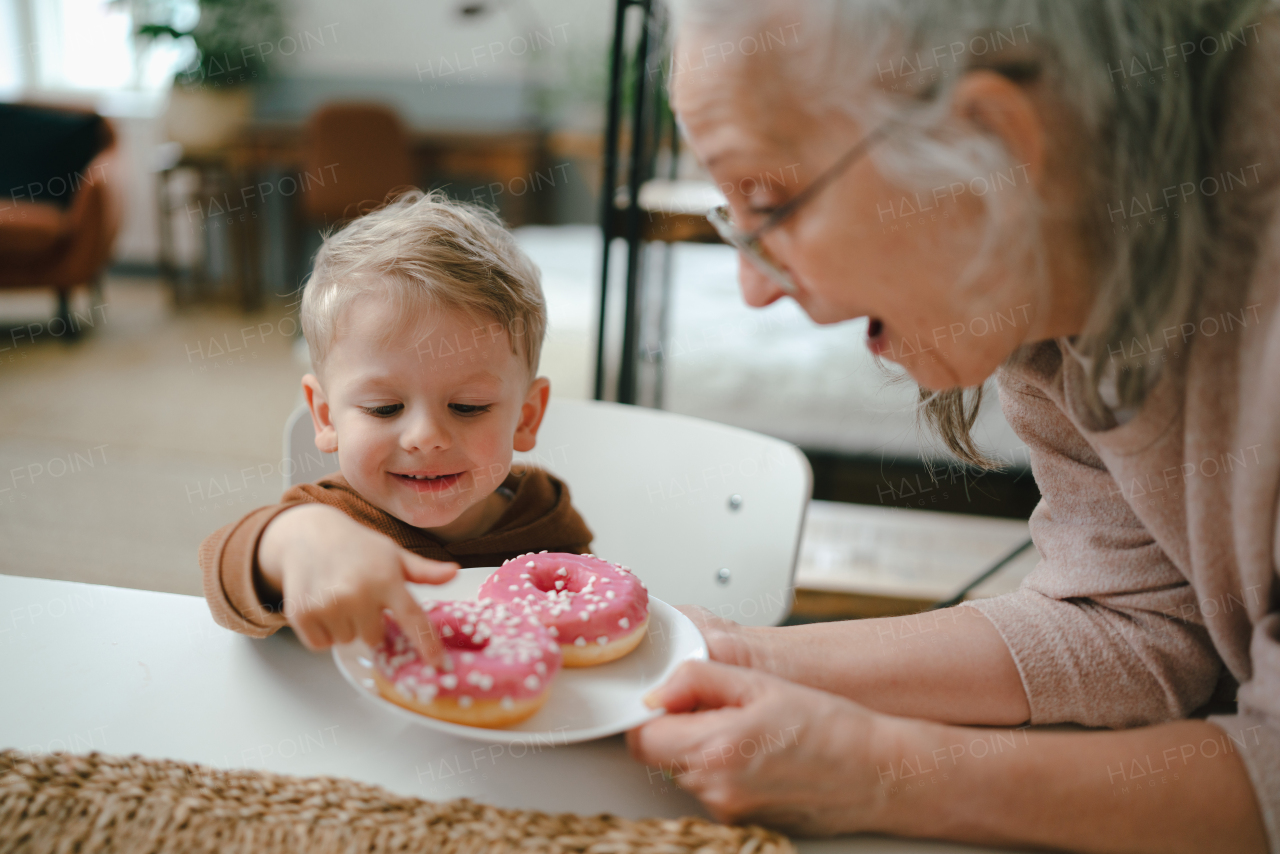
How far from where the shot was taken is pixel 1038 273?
65cm

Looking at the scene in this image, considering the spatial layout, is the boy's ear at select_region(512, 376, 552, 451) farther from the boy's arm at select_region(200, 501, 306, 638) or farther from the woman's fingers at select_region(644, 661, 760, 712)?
the woman's fingers at select_region(644, 661, 760, 712)

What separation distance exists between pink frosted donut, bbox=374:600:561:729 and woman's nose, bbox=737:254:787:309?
1.10ft

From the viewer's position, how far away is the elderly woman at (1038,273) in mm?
588

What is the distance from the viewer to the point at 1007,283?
643mm

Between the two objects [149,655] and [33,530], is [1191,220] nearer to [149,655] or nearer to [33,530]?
[149,655]

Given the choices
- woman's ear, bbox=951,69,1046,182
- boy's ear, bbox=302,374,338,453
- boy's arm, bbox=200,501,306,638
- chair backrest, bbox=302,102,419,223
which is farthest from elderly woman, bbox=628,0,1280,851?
chair backrest, bbox=302,102,419,223

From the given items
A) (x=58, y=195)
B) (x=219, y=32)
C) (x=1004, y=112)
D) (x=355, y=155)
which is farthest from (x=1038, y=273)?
(x=219, y=32)

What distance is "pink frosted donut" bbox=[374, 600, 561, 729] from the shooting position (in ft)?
2.04

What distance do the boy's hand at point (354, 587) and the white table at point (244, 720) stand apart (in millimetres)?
82

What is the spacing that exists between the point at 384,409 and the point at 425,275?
16 cm

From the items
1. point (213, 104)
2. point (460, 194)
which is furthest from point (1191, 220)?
point (213, 104)

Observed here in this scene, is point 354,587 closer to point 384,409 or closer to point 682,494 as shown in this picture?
point 384,409

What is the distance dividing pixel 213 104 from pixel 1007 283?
592cm

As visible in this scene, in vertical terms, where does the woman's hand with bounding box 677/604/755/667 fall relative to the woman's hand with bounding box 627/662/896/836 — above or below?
below
